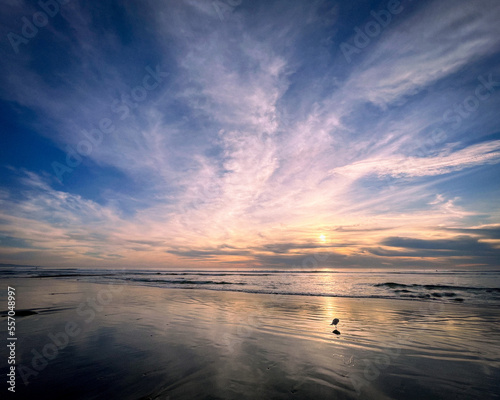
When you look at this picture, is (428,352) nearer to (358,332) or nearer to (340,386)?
(358,332)

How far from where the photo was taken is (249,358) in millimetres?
6230

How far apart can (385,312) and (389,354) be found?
8.57 metres

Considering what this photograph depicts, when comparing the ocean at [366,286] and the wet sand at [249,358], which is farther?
the ocean at [366,286]

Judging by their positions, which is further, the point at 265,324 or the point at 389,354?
the point at 265,324

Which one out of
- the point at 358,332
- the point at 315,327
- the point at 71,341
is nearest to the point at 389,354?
the point at 358,332

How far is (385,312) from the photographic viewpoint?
45.8ft

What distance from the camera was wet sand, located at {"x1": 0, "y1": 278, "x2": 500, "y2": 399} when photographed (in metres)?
4.55

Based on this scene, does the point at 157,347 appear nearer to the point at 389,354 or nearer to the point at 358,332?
the point at 389,354

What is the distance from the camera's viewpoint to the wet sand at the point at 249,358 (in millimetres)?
4551

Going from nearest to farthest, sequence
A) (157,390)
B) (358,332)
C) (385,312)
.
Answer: (157,390) → (358,332) → (385,312)

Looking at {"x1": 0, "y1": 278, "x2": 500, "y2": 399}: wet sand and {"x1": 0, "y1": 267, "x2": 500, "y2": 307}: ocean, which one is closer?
{"x1": 0, "y1": 278, "x2": 500, "y2": 399}: wet sand

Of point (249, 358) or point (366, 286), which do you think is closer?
point (249, 358)

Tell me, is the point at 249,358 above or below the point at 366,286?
below

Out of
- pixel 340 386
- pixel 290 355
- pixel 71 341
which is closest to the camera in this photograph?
pixel 340 386
